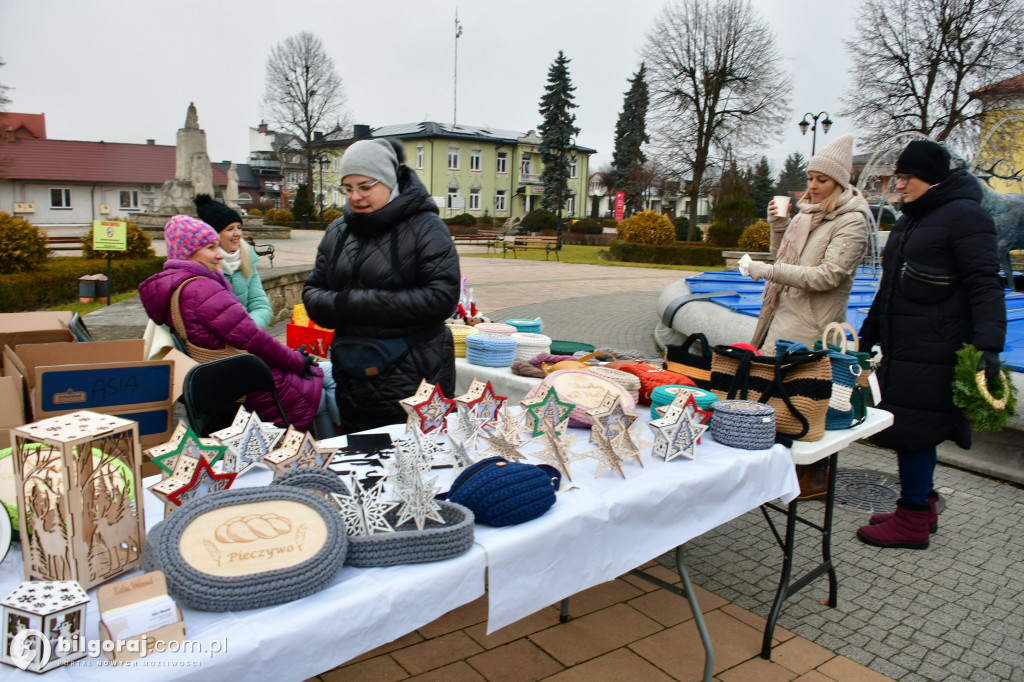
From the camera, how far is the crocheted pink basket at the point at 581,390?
247cm

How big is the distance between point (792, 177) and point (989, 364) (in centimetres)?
7772

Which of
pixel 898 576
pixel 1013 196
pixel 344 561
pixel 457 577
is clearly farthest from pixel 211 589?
pixel 1013 196

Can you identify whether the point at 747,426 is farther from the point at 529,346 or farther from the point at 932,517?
the point at 932,517

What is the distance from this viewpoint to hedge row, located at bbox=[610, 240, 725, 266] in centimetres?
2561

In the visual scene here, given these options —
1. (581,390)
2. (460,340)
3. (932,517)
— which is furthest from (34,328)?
(932,517)

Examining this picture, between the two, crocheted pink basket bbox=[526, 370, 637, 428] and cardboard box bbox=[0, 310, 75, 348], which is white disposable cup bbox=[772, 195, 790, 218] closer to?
crocheted pink basket bbox=[526, 370, 637, 428]

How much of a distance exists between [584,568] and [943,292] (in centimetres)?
253

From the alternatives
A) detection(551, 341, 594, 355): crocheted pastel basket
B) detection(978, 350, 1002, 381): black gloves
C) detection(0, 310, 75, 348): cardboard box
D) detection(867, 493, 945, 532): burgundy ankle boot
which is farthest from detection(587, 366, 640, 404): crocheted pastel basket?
detection(0, 310, 75, 348): cardboard box

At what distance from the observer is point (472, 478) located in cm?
169

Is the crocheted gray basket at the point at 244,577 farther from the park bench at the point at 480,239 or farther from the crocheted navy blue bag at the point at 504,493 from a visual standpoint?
the park bench at the point at 480,239

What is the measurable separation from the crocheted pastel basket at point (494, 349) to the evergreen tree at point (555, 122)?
4661 cm

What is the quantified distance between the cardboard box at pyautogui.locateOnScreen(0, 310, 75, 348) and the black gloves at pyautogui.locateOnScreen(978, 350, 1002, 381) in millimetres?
4110

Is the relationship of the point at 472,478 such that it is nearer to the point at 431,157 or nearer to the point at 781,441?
the point at 781,441

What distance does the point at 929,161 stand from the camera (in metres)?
3.28
